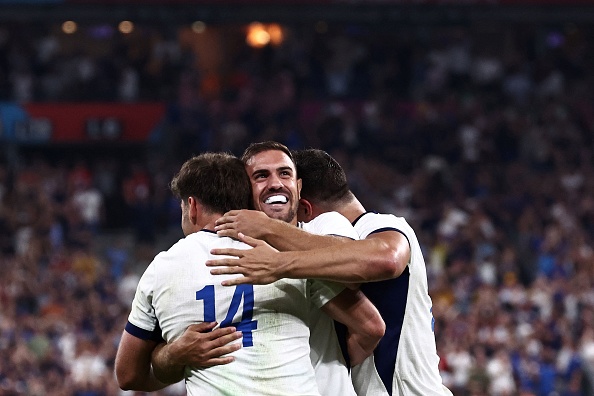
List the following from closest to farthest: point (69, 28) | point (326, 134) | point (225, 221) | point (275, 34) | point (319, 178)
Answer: point (225, 221) < point (319, 178) < point (326, 134) < point (69, 28) < point (275, 34)

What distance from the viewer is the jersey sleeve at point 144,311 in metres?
3.99

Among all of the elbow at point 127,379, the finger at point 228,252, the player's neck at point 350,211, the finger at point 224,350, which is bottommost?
the elbow at point 127,379

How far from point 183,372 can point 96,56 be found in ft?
59.6

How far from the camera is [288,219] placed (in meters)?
4.30

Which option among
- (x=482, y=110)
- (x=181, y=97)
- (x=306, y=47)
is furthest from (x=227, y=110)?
(x=482, y=110)

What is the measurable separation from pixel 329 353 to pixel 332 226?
1.66 ft

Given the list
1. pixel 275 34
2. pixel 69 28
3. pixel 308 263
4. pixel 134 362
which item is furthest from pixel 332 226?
pixel 69 28

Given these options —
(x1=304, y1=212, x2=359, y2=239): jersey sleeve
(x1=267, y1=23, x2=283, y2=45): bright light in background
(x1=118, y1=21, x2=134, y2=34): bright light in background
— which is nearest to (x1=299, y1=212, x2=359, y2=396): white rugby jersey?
(x1=304, y1=212, x2=359, y2=239): jersey sleeve

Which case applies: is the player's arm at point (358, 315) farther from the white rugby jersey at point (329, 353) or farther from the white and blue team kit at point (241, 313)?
the white rugby jersey at point (329, 353)

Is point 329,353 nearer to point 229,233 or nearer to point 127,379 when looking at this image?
point 229,233

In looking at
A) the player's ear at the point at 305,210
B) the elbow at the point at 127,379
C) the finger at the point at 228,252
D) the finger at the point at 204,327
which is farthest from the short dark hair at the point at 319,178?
the elbow at the point at 127,379

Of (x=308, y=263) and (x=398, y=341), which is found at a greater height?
(x=308, y=263)

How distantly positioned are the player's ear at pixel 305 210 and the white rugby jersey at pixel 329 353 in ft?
0.89

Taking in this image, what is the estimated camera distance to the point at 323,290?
13.1ft
